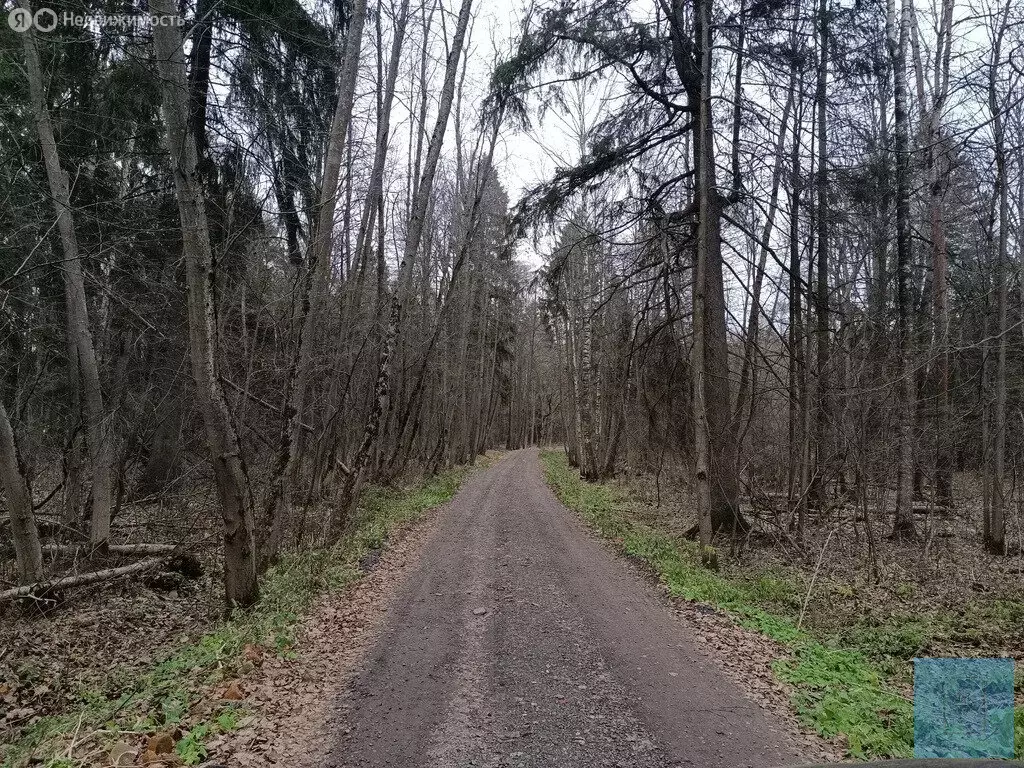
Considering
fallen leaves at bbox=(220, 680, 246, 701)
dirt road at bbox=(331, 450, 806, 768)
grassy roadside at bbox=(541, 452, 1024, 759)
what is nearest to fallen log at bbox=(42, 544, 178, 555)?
dirt road at bbox=(331, 450, 806, 768)

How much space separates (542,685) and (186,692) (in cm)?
289

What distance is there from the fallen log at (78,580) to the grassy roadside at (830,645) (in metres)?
7.41

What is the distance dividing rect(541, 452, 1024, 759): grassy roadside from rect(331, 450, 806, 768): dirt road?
515mm

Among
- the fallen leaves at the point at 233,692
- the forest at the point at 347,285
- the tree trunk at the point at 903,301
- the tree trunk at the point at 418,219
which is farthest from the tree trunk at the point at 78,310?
the tree trunk at the point at 903,301

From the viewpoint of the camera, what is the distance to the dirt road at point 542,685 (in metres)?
4.10

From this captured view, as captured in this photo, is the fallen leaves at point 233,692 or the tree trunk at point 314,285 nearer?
the fallen leaves at point 233,692

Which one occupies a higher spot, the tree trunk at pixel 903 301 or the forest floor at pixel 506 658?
the tree trunk at pixel 903 301

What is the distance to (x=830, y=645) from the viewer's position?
620 centimetres

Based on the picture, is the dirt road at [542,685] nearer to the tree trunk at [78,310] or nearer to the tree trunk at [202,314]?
the tree trunk at [202,314]

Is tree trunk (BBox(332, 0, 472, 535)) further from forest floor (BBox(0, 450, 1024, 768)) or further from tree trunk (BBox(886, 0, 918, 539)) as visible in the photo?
tree trunk (BBox(886, 0, 918, 539))

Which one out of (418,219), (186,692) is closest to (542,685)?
(186,692)

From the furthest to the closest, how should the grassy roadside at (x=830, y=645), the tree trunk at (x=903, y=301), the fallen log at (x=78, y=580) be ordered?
the tree trunk at (x=903, y=301), the fallen log at (x=78, y=580), the grassy roadside at (x=830, y=645)

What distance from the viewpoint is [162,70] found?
21.0ft

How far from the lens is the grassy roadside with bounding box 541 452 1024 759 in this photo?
4.43 metres
